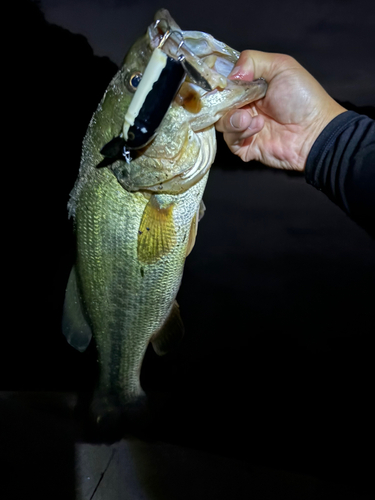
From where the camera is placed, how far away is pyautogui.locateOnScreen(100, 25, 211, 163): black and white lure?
2.33 ft

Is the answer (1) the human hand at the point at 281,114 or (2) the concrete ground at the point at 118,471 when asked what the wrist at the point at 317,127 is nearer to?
(1) the human hand at the point at 281,114

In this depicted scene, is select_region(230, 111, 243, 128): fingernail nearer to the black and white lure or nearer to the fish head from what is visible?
the fish head

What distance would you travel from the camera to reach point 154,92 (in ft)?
2.38

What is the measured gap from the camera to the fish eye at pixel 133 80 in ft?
2.95

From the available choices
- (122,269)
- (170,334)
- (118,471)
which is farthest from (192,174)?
(118,471)

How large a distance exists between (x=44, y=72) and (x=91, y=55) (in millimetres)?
382

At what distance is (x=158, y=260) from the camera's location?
3.74 ft

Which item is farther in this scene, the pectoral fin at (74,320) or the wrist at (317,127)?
the pectoral fin at (74,320)

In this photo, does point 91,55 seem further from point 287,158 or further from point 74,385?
point 74,385

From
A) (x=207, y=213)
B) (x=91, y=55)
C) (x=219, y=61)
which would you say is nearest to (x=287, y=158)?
(x=219, y=61)

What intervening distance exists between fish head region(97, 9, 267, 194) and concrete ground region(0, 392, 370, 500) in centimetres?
211

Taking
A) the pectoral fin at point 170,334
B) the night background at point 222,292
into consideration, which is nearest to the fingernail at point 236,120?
the pectoral fin at point 170,334

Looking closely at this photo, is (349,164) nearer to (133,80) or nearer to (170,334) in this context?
(133,80)

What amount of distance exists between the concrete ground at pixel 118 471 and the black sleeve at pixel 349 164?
1.98 meters
